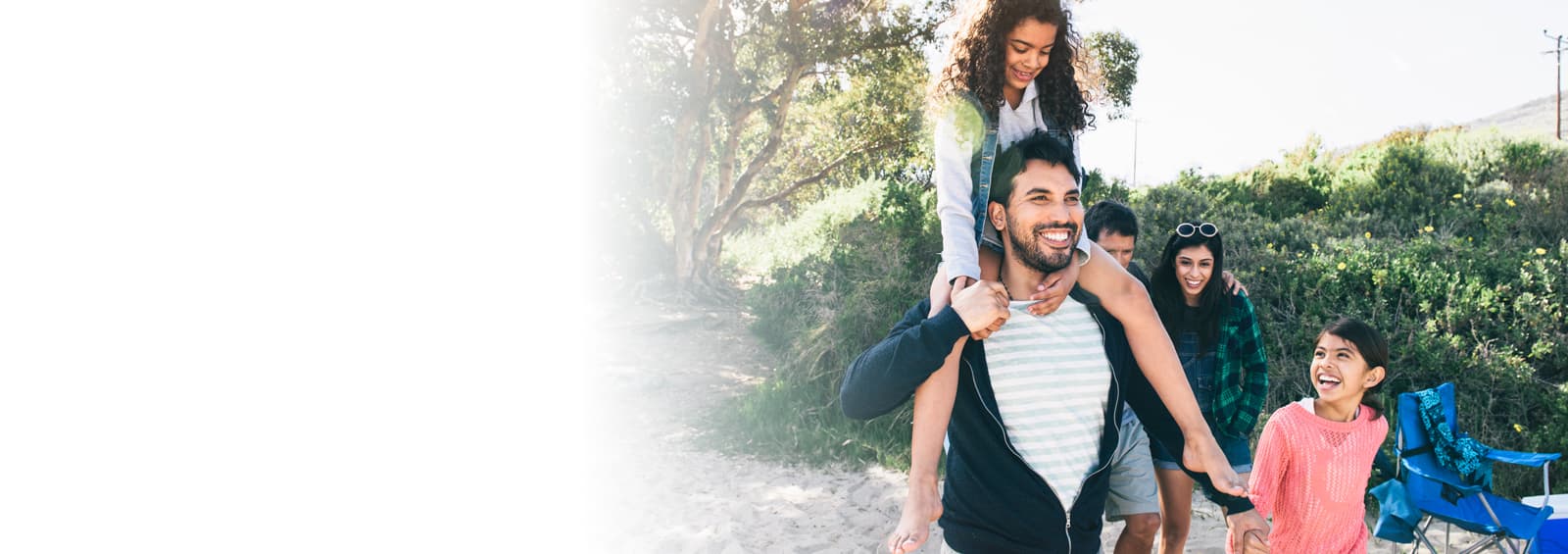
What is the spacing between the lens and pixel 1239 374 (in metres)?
3.27

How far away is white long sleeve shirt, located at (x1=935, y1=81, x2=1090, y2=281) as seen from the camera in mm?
2160

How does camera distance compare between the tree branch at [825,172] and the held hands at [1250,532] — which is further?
the tree branch at [825,172]

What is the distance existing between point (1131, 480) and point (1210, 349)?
0.61 metres

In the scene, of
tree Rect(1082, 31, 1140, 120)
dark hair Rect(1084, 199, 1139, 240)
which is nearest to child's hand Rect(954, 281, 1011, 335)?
dark hair Rect(1084, 199, 1139, 240)

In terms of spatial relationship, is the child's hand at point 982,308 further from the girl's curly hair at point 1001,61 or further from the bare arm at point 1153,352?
the girl's curly hair at point 1001,61

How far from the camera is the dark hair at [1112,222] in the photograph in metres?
3.59

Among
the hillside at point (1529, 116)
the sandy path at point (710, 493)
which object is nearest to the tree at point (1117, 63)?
the sandy path at point (710, 493)

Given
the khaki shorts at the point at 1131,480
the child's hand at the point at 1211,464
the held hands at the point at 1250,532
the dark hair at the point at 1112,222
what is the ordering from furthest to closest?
1. the dark hair at the point at 1112,222
2. the khaki shorts at the point at 1131,480
3. the held hands at the point at 1250,532
4. the child's hand at the point at 1211,464

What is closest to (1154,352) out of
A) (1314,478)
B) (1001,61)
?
(1001,61)

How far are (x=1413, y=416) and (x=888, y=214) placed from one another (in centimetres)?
671

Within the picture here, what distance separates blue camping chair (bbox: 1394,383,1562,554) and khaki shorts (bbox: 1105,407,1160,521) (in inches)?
42.8

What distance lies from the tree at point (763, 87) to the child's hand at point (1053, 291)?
10.4m

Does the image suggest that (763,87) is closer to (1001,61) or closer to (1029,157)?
(1001,61)

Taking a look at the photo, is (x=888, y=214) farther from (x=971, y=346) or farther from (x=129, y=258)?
(x=129, y=258)
